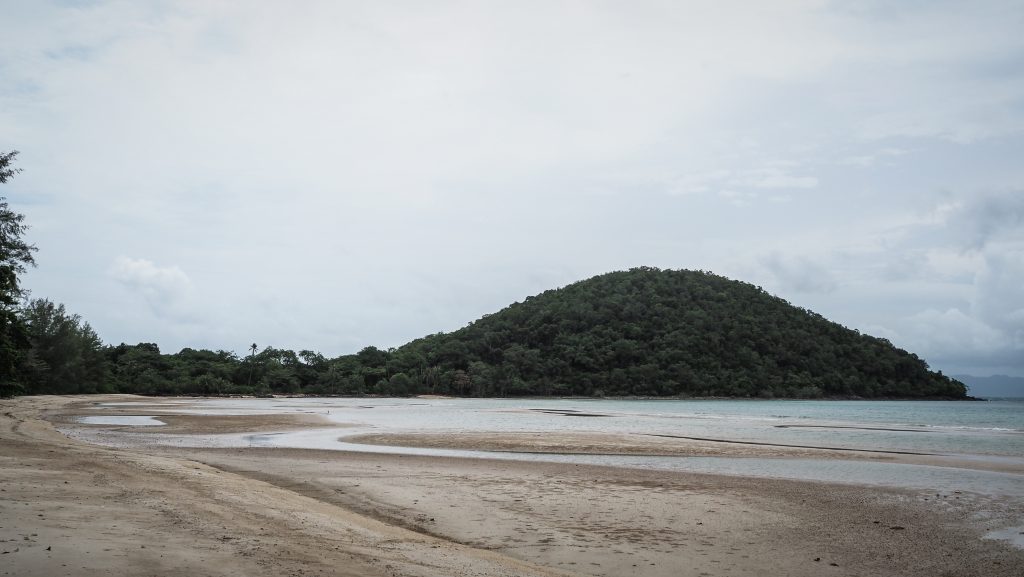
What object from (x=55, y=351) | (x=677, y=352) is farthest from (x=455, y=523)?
(x=677, y=352)

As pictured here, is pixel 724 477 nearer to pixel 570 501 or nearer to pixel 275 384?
pixel 570 501

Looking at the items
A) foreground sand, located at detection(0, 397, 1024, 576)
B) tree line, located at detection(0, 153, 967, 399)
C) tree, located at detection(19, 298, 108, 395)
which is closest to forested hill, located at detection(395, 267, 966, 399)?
tree line, located at detection(0, 153, 967, 399)

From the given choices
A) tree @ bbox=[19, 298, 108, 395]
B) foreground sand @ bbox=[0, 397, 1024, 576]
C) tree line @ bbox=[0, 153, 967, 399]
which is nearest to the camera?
foreground sand @ bbox=[0, 397, 1024, 576]

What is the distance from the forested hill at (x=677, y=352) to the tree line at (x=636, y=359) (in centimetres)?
26

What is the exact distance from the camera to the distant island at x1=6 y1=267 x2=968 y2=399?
140 meters

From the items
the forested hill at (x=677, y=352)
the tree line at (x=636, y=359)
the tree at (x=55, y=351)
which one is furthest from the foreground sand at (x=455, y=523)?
the forested hill at (x=677, y=352)

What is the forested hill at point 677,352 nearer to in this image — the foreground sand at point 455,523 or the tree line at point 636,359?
the tree line at point 636,359

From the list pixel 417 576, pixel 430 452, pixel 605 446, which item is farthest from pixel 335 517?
pixel 605 446

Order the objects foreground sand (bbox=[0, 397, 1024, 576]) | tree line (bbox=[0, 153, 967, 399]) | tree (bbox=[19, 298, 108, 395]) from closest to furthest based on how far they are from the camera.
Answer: foreground sand (bbox=[0, 397, 1024, 576]), tree (bbox=[19, 298, 108, 395]), tree line (bbox=[0, 153, 967, 399])

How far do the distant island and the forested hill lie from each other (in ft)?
0.88

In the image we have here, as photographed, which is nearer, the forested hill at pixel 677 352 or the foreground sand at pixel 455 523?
the foreground sand at pixel 455 523

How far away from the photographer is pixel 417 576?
7.08 meters

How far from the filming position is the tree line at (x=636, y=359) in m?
140

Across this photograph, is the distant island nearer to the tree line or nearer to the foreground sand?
the tree line
